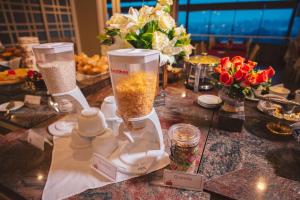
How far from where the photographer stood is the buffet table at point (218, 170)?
54 centimetres

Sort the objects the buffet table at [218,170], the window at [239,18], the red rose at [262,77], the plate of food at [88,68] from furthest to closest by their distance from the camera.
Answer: the window at [239,18] → the plate of food at [88,68] → the red rose at [262,77] → the buffet table at [218,170]

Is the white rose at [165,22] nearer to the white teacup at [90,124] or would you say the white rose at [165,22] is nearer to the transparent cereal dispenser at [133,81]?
the transparent cereal dispenser at [133,81]

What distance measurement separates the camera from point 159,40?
800 mm

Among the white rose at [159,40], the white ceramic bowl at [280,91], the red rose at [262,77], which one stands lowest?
the white ceramic bowl at [280,91]

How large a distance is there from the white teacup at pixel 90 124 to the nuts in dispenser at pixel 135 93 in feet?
0.33

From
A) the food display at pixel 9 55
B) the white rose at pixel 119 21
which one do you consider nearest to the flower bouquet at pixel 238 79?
the white rose at pixel 119 21

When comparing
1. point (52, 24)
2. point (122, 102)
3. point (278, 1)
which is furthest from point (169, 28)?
point (278, 1)

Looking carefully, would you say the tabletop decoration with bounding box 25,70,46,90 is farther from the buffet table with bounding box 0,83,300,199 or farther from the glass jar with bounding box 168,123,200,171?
the glass jar with bounding box 168,123,200,171

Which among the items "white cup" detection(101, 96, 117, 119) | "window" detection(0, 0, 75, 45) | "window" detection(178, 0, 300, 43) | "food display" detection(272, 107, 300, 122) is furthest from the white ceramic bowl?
"window" detection(178, 0, 300, 43)

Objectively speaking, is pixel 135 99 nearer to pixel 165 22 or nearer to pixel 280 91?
pixel 165 22

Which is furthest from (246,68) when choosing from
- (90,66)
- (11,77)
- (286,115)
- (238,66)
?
(11,77)

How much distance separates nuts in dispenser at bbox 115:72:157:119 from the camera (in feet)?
1.93

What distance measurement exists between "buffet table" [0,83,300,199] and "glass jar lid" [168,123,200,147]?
0.13 meters

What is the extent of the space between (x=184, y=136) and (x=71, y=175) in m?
0.40
